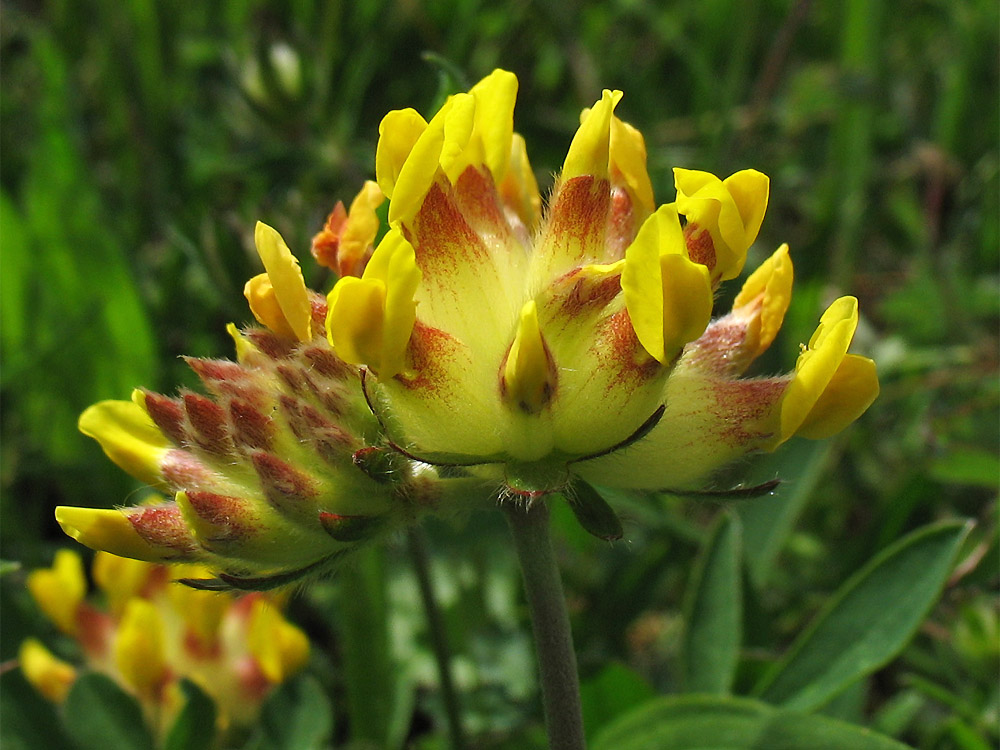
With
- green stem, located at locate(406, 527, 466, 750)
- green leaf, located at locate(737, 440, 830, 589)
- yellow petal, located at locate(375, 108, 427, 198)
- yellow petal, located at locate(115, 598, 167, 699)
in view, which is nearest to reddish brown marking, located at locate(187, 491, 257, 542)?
yellow petal, located at locate(375, 108, 427, 198)

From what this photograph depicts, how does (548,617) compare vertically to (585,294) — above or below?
below

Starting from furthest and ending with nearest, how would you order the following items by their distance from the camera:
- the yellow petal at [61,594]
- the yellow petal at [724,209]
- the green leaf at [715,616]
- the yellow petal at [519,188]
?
the yellow petal at [61,594], the green leaf at [715,616], the yellow petal at [519,188], the yellow petal at [724,209]

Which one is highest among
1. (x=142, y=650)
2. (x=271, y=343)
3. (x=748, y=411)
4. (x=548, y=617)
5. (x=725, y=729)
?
(x=271, y=343)

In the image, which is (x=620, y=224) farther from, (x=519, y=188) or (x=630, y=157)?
(x=519, y=188)

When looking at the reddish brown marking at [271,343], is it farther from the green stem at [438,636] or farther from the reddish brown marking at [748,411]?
the green stem at [438,636]

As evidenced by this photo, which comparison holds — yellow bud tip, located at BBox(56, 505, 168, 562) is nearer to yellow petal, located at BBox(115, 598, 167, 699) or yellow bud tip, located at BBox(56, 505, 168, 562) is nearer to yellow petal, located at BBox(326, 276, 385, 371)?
yellow petal, located at BBox(326, 276, 385, 371)

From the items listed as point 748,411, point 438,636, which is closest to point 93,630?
point 438,636

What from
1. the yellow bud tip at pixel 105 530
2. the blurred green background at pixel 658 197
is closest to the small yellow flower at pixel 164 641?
the blurred green background at pixel 658 197
